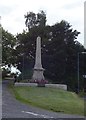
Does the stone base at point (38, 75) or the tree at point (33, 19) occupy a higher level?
the tree at point (33, 19)

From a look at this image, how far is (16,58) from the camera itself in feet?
213

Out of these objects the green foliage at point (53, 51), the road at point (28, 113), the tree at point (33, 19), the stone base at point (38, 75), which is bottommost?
the road at point (28, 113)

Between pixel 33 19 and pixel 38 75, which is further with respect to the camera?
pixel 33 19

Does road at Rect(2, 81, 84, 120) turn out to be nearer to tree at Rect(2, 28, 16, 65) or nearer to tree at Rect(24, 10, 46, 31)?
tree at Rect(2, 28, 16, 65)

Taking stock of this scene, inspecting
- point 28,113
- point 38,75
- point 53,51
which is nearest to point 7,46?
point 53,51

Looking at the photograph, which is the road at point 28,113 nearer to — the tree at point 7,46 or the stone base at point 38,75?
the stone base at point 38,75

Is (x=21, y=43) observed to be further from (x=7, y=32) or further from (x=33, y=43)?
(x=7, y=32)

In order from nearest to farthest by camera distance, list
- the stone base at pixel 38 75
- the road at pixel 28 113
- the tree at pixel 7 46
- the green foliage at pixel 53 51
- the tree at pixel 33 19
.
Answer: the road at pixel 28 113, the stone base at pixel 38 75, the tree at pixel 7 46, the green foliage at pixel 53 51, the tree at pixel 33 19

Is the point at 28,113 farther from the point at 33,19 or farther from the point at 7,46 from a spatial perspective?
the point at 33,19

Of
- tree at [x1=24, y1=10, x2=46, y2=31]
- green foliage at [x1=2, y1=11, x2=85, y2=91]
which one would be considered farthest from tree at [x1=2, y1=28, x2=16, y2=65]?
tree at [x1=24, y1=10, x2=46, y2=31]

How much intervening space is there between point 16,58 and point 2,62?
314 inches

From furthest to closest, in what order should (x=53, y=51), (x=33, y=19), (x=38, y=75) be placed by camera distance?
(x=33, y=19) < (x=53, y=51) < (x=38, y=75)

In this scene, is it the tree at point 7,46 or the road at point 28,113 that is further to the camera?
the tree at point 7,46

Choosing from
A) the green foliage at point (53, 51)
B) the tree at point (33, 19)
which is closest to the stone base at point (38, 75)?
the green foliage at point (53, 51)
